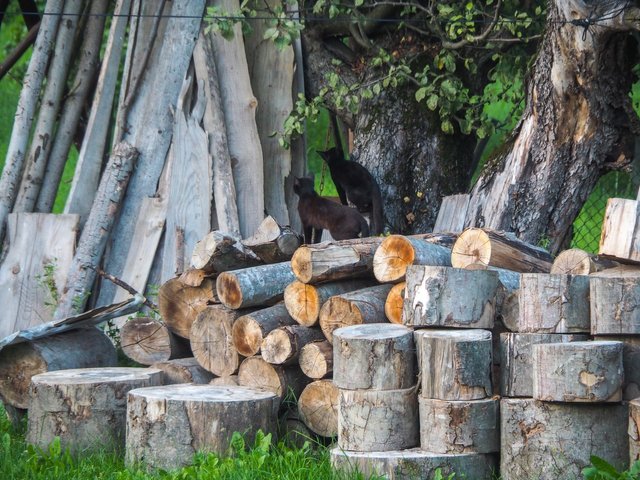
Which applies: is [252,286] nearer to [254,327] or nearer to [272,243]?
[254,327]

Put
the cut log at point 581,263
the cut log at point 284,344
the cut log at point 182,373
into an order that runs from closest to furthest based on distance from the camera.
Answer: the cut log at point 581,263
the cut log at point 284,344
the cut log at point 182,373

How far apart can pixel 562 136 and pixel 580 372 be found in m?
3.09

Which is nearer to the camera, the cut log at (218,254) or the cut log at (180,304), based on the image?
the cut log at (218,254)

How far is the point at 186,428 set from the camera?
479 centimetres

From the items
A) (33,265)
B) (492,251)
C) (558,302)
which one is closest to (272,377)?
(492,251)

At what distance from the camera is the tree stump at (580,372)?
163 inches

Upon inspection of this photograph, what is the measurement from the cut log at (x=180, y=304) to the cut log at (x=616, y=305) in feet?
8.25

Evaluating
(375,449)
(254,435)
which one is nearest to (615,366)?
(375,449)

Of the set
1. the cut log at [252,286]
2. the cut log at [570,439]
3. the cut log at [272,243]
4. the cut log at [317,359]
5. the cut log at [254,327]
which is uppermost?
the cut log at [272,243]

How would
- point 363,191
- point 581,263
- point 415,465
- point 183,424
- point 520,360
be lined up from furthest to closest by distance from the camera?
1. point 363,191
2. point 581,263
3. point 183,424
4. point 520,360
5. point 415,465

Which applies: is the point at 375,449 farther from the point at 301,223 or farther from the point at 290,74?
the point at 290,74

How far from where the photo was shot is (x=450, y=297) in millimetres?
4535

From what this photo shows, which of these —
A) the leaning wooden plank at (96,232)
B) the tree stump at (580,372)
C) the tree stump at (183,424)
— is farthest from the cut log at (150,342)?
the tree stump at (580,372)

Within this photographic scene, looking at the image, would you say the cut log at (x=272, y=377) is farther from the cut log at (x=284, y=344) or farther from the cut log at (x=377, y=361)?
the cut log at (x=377, y=361)
